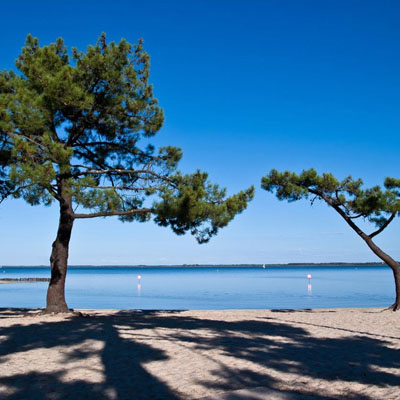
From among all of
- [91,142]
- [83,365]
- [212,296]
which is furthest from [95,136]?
[212,296]

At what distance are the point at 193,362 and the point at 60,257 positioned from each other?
7.78 meters

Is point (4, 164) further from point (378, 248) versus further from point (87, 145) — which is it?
point (378, 248)

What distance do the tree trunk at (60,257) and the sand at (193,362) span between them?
90.2 inches

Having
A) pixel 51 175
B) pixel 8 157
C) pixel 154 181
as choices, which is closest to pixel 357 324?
pixel 154 181

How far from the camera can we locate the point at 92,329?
9859 millimetres

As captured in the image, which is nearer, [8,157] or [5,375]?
[5,375]

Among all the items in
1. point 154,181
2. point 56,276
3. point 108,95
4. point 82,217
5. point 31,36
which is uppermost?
point 31,36

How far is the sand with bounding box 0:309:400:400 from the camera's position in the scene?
17.0 ft

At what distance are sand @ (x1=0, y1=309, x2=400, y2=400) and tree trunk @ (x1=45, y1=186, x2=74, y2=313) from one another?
7.52 feet

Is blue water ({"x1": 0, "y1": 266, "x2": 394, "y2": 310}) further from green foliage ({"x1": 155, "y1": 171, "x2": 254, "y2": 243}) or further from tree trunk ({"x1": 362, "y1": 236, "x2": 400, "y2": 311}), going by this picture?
green foliage ({"x1": 155, "y1": 171, "x2": 254, "y2": 243})

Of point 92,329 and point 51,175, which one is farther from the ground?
point 51,175

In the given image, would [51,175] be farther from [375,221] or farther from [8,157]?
[375,221]

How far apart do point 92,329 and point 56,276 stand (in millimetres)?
3835

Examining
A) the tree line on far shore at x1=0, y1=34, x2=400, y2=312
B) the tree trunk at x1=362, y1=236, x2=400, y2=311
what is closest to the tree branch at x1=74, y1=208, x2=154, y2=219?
the tree line on far shore at x1=0, y1=34, x2=400, y2=312
